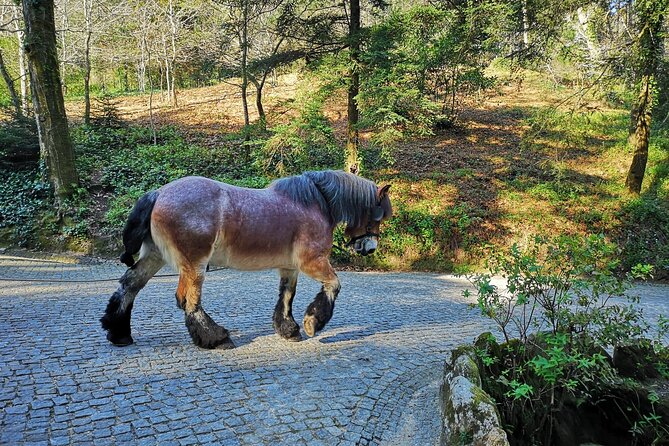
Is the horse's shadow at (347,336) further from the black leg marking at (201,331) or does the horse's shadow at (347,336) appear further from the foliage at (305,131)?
the foliage at (305,131)

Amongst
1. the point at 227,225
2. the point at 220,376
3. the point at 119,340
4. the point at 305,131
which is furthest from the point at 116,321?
the point at 305,131

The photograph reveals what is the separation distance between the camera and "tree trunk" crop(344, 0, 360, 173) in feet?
37.4

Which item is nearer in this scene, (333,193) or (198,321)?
(198,321)

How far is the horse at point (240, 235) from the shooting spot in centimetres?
445

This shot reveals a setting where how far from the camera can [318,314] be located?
16.1 ft

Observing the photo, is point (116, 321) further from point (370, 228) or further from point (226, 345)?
point (370, 228)

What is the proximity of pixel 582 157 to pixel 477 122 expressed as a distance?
602 centimetres

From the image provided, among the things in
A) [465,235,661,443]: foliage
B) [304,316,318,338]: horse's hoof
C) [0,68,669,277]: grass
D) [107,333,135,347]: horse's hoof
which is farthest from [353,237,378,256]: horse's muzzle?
[0,68,669,277]: grass

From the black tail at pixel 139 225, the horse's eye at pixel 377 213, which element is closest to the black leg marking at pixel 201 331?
the black tail at pixel 139 225

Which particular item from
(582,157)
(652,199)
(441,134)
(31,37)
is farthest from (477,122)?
(31,37)

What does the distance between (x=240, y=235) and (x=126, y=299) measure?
4.67ft

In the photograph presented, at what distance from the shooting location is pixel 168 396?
3588mm

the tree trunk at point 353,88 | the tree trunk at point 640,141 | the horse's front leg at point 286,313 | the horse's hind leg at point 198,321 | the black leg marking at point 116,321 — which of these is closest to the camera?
the horse's hind leg at point 198,321

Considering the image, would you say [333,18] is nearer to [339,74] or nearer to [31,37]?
[339,74]
